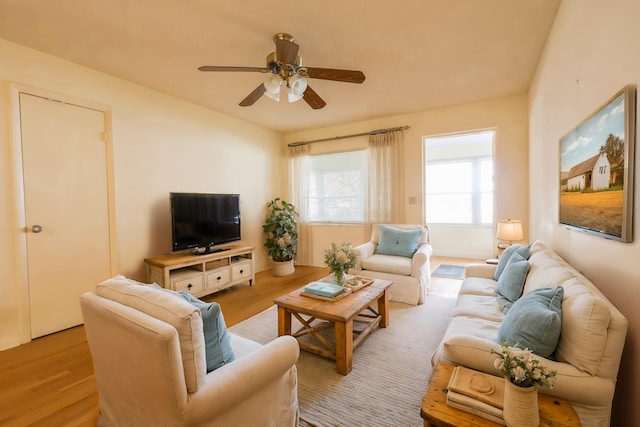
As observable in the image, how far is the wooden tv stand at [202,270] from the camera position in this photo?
126 inches

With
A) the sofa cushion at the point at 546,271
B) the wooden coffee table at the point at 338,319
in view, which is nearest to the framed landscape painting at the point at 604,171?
the sofa cushion at the point at 546,271

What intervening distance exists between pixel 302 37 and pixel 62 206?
9.37ft

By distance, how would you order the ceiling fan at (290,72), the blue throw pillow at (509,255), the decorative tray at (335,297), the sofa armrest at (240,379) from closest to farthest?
the sofa armrest at (240,379) < the ceiling fan at (290,72) < the decorative tray at (335,297) < the blue throw pillow at (509,255)

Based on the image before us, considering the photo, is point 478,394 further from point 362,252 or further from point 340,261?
point 362,252

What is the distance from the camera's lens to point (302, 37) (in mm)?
2408

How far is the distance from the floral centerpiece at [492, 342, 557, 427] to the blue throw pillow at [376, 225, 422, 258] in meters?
2.80

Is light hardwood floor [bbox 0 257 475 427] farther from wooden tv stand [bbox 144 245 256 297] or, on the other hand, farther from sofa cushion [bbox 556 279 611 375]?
sofa cushion [bbox 556 279 611 375]

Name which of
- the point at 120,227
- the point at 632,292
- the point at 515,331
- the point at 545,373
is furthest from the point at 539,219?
the point at 120,227

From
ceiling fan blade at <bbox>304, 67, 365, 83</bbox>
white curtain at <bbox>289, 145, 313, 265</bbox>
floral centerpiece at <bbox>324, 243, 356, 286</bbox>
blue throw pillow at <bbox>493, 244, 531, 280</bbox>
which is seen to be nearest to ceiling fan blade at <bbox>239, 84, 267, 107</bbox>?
ceiling fan blade at <bbox>304, 67, 365, 83</bbox>

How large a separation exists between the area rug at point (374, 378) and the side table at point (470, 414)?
618mm

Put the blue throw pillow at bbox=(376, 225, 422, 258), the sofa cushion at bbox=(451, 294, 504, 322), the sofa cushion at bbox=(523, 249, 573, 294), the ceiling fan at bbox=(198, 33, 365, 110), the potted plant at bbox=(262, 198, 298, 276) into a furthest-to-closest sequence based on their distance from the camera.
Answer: the potted plant at bbox=(262, 198, 298, 276) → the blue throw pillow at bbox=(376, 225, 422, 258) → the ceiling fan at bbox=(198, 33, 365, 110) → the sofa cushion at bbox=(451, 294, 504, 322) → the sofa cushion at bbox=(523, 249, 573, 294)

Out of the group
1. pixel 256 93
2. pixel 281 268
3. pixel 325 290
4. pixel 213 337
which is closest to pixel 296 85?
pixel 256 93

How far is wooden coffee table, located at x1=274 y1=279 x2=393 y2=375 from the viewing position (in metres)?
2.01

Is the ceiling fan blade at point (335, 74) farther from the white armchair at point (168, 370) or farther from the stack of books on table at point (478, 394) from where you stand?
the stack of books on table at point (478, 394)
